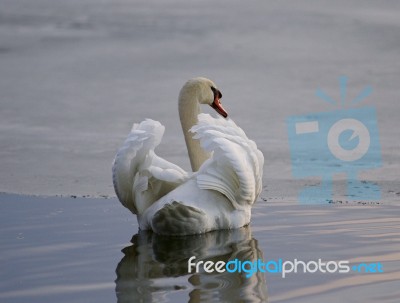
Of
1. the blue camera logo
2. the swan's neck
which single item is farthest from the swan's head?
the blue camera logo

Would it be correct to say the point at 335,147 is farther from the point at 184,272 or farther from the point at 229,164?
the point at 184,272

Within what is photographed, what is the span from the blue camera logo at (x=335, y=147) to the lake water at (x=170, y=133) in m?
0.12

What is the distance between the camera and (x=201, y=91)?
793 centimetres

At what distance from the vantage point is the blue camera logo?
8.64 m

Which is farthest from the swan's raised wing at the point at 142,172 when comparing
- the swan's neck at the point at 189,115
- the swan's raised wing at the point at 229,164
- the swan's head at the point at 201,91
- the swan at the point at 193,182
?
the swan's head at the point at 201,91

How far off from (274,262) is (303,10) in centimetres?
1397

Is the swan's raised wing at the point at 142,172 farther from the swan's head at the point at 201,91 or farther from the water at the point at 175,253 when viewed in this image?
the swan's head at the point at 201,91

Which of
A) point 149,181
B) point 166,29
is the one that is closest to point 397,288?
point 149,181

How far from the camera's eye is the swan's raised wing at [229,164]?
6.45m

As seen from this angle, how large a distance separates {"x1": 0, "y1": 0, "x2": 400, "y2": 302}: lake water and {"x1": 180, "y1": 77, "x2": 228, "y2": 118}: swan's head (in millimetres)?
1055

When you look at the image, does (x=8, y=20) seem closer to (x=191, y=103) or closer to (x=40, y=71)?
(x=40, y=71)

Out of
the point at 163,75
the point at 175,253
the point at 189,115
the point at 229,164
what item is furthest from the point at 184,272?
the point at 163,75

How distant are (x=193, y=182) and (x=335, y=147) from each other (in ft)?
13.9

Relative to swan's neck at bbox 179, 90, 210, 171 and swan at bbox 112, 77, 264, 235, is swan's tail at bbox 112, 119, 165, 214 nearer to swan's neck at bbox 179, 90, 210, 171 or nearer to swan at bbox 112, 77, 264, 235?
swan at bbox 112, 77, 264, 235
